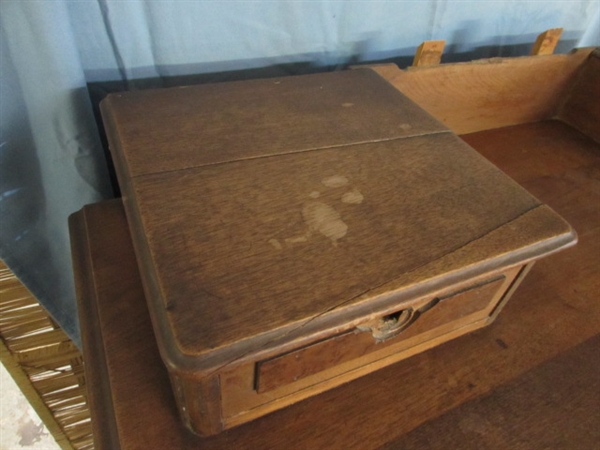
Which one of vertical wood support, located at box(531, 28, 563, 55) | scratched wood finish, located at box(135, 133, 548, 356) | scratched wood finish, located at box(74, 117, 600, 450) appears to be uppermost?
scratched wood finish, located at box(135, 133, 548, 356)

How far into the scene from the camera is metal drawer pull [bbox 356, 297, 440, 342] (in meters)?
0.47

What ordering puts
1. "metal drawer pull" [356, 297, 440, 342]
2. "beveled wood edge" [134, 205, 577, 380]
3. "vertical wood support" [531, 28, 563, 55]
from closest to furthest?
"beveled wood edge" [134, 205, 577, 380]
"metal drawer pull" [356, 297, 440, 342]
"vertical wood support" [531, 28, 563, 55]

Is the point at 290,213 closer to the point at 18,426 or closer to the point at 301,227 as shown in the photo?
the point at 301,227

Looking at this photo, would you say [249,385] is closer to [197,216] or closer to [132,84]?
[197,216]

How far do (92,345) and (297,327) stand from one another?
30 centimetres

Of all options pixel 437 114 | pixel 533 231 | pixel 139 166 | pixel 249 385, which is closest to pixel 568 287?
pixel 533 231

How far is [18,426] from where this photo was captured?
1.33 m

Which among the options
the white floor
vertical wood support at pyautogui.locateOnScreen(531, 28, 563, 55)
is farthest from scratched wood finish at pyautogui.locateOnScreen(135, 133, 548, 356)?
the white floor

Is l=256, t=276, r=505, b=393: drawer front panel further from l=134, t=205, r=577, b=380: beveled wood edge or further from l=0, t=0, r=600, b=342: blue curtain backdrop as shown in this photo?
l=0, t=0, r=600, b=342: blue curtain backdrop

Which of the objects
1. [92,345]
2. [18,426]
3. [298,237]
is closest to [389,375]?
[298,237]

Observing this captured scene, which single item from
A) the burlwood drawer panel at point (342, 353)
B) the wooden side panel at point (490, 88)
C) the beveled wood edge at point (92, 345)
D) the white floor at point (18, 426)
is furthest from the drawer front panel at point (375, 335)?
the white floor at point (18, 426)

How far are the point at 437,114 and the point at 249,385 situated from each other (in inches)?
25.6

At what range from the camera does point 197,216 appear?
44 centimetres

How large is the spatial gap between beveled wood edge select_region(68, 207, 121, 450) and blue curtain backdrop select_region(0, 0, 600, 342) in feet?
0.24
